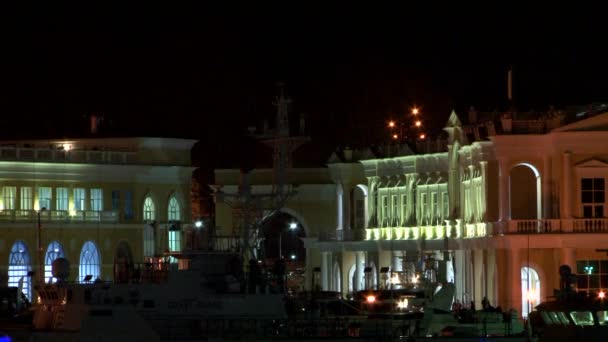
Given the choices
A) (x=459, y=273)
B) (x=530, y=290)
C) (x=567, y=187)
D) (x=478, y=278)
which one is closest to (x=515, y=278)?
(x=530, y=290)

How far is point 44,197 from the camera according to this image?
124m

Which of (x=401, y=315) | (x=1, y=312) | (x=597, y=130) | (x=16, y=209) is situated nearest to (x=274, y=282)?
(x=401, y=315)

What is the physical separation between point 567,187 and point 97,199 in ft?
124

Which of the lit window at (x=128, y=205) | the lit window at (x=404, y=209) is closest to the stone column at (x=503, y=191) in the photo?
the lit window at (x=404, y=209)

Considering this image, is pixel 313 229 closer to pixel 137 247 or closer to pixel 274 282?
pixel 137 247

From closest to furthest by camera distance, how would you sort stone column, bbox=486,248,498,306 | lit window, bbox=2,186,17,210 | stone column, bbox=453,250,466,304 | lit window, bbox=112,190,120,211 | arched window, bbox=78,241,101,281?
stone column, bbox=486,248,498,306, stone column, bbox=453,250,466,304, lit window, bbox=2,186,17,210, arched window, bbox=78,241,101,281, lit window, bbox=112,190,120,211

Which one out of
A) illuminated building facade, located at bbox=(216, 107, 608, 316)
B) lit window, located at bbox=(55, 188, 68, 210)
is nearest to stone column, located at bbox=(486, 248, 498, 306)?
illuminated building facade, located at bbox=(216, 107, 608, 316)

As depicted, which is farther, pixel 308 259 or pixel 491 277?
pixel 308 259

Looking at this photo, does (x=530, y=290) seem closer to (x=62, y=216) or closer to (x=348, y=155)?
(x=348, y=155)

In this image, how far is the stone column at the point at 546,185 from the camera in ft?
322

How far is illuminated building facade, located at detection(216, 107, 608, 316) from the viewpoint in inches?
3841

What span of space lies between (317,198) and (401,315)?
52.8 metres

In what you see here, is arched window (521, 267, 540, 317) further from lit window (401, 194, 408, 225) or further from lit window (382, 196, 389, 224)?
lit window (382, 196, 389, 224)

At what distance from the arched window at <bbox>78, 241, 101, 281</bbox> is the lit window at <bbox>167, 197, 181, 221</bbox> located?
20.8 feet
